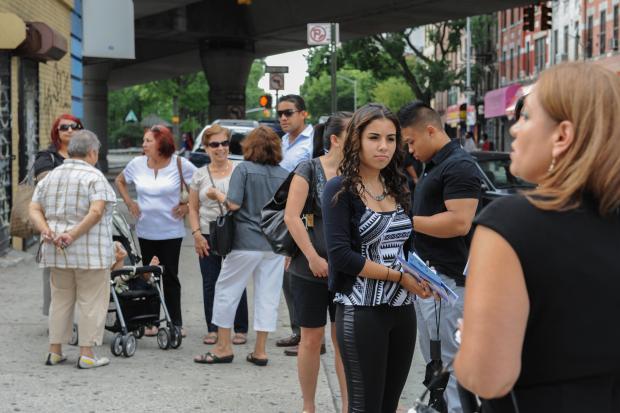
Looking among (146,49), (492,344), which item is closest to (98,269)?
(492,344)

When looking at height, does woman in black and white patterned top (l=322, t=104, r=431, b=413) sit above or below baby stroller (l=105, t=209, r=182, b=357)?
above

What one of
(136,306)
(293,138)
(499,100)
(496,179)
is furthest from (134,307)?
(499,100)

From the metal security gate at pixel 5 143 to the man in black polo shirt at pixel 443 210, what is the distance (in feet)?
29.3

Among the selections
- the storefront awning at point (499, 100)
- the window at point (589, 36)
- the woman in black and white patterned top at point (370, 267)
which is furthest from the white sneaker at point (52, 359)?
the storefront awning at point (499, 100)

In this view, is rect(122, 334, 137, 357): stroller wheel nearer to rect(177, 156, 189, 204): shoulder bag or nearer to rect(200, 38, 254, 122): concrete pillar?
rect(177, 156, 189, 204): shoulder bag

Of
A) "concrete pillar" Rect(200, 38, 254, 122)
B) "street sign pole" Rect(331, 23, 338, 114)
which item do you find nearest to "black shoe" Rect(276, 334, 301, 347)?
"street sign pole" Rect(331, 23, 338, 114)

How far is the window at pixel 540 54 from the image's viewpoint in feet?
195

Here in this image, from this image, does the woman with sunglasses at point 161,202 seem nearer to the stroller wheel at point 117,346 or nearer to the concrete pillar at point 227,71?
the stroller wheel at point 117,346

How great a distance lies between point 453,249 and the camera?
493 centimetres

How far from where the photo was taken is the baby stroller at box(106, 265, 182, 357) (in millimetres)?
7609

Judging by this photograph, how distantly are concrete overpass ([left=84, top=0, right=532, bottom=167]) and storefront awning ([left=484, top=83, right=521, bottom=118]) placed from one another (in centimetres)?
1779

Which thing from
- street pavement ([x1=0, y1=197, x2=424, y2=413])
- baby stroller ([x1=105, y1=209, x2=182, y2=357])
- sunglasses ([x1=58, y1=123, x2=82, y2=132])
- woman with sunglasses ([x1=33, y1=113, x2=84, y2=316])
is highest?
sunglasses ([x1=58, y1=123, x2=82, y2=132])

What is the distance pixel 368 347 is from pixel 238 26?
105ft

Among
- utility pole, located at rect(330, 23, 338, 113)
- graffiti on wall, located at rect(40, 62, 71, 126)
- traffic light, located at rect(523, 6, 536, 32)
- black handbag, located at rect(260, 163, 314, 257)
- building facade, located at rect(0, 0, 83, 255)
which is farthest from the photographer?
traffic light, located at rect(523, 6, 536, 32)
